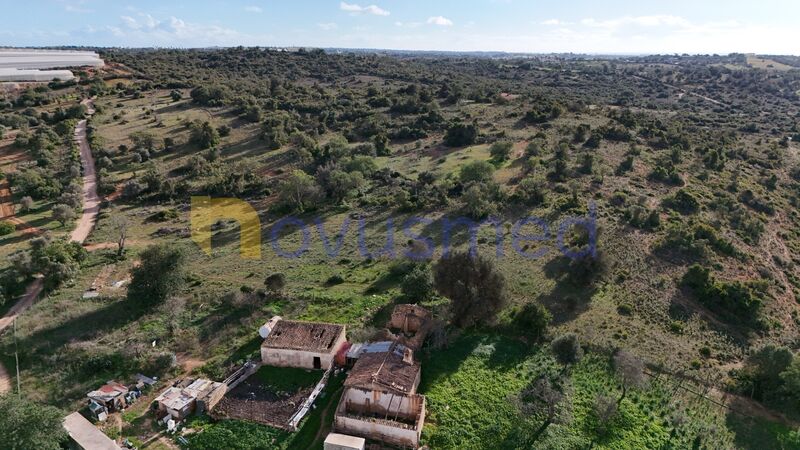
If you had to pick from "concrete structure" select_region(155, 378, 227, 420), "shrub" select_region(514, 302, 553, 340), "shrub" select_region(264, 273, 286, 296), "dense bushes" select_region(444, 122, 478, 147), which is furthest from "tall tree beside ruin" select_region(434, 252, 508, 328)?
"dense bushes" select_region(444, 122, 478, 147)

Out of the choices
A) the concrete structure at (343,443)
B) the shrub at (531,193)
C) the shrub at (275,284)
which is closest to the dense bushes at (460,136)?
the shrub at (531,193)

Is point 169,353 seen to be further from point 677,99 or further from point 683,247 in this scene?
point 677,99

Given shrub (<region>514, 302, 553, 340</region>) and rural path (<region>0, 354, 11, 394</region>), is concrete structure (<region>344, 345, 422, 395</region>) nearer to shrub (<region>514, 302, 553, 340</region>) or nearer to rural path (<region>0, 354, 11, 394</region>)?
shrub (<region>514, 302, 553, 340</region>)

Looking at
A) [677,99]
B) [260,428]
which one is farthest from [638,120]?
[260,428]

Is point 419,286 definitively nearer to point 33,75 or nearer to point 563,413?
point 563,413

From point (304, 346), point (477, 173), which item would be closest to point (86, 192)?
point (304, 346)

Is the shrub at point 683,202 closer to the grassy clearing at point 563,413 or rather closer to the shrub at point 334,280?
the grassy clearing at point 563,413
